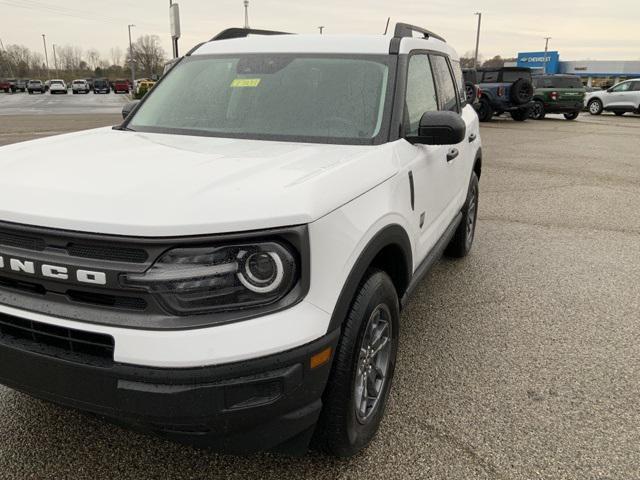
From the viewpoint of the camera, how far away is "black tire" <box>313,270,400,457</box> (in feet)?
7.06

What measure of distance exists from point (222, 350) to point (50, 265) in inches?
25.4

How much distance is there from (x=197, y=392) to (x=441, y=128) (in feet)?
5.81

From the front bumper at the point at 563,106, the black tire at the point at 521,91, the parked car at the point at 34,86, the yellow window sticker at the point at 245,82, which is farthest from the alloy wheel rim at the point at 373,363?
the parked car at the point at 34,86

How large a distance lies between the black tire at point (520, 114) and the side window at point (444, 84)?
1852cm

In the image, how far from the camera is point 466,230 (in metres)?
5.25

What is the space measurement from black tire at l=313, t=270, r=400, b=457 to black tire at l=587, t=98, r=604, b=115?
28.1m

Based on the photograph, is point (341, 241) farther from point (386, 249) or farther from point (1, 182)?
point (1, 182)

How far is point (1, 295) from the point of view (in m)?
1.95

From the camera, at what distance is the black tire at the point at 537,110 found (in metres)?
22.7

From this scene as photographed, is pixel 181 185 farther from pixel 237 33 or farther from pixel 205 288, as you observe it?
pixel 237 33

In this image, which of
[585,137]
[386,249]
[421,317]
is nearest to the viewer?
[386,249]

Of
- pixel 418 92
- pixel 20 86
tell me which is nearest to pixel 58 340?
pixel 418 92

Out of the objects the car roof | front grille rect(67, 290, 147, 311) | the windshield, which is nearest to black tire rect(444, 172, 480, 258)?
the car roof

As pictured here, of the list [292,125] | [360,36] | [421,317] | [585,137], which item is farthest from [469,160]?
[585,137]
